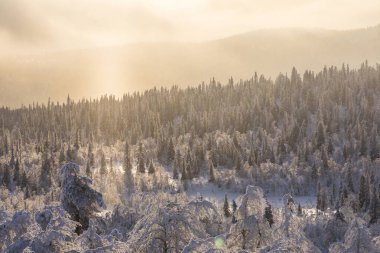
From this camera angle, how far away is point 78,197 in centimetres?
3456

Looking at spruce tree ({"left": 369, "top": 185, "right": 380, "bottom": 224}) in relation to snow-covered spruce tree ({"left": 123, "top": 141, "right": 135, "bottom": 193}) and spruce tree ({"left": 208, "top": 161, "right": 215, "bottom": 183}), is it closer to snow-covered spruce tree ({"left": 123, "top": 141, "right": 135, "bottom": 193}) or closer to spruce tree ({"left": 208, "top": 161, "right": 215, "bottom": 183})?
spruce tree ({"left": 208, "top": 161, "right": 215, "bottom": 183})

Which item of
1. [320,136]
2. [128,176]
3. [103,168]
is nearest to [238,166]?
[320,136]

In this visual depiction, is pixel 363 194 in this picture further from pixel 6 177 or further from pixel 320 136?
pixel 6 177

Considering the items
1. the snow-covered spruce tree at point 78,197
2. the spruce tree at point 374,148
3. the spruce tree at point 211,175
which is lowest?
the spruce tree at point 211,175

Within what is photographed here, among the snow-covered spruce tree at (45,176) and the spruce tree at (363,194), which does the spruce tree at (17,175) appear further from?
the spruce tree at (363,194)

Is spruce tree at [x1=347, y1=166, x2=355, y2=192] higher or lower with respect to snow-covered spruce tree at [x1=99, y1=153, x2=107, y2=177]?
lower

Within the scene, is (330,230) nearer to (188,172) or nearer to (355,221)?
Result: (355,221)

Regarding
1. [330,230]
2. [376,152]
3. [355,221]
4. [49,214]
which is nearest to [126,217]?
[330,230]

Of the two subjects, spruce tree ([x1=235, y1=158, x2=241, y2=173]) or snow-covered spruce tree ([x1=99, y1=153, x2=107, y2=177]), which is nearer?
spruce tree ([x1=235, y1=158, x2=241, y2=173])

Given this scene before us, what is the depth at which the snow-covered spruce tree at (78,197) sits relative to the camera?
113ft

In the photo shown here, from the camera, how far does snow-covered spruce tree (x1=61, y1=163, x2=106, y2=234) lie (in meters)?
34.5

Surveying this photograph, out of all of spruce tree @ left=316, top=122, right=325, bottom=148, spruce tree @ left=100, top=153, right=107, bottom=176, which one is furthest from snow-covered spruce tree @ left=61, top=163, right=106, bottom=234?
spruce tree @ left=316, top=122, right=325, bottom=148

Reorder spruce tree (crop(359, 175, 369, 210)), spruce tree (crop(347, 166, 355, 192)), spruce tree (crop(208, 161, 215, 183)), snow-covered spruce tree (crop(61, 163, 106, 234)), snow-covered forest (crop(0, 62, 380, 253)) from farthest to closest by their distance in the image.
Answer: spruce tree (crop(208, 161, 215, 183)) < spruce tree (crop(347, 166, 355, 192)) < spruce tree (crop(359, 175, 369, 210)) < snow-covered spruce tree (crop(61, 163, 106, 234)) < snow-covered forest (crop(0, 62, 380, 253))

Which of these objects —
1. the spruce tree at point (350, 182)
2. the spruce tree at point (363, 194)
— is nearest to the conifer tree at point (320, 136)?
the spruce tree at point (350, 182)
